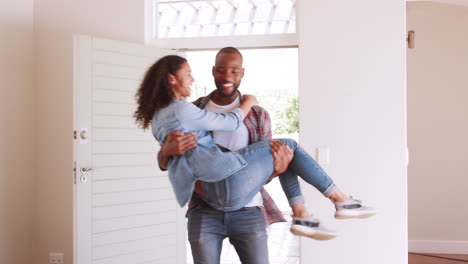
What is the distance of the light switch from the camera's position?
344 centimetres

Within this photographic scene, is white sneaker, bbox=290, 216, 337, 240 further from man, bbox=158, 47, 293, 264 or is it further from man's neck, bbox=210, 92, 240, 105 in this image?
man's neck, bbox=210, 92, 240, 105

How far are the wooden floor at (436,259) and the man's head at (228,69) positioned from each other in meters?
3.85

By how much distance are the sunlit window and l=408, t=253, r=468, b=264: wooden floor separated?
8.92 ft

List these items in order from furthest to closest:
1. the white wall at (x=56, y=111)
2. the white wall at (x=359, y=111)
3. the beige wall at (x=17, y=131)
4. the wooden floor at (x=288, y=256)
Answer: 1. the wooden floor at (x=288, y=256)
2. the white wall at (x=56, y=111)
3. the beige wall at (x=17, y=131)
4. the white wall at (x=359, y=111)

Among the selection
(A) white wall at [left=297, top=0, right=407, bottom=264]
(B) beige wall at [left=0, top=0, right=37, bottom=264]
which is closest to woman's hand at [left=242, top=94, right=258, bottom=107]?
(A) white wall at [left=297, top=0, right=407, bottom=264]

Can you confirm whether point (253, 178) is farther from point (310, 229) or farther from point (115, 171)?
point (115, 171)

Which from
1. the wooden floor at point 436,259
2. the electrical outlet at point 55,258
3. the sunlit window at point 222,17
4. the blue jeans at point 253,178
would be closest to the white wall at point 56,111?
the electrical outlet at point 55,258

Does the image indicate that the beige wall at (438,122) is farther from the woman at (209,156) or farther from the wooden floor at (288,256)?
the woman at (209,156)

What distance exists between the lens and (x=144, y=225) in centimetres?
393

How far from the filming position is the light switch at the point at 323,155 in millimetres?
3441

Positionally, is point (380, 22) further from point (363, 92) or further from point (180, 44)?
point (180, 44)

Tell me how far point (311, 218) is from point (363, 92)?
179cm

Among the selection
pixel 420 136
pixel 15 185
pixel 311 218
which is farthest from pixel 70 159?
pixel 420 136

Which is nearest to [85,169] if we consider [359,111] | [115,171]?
[115,171]
